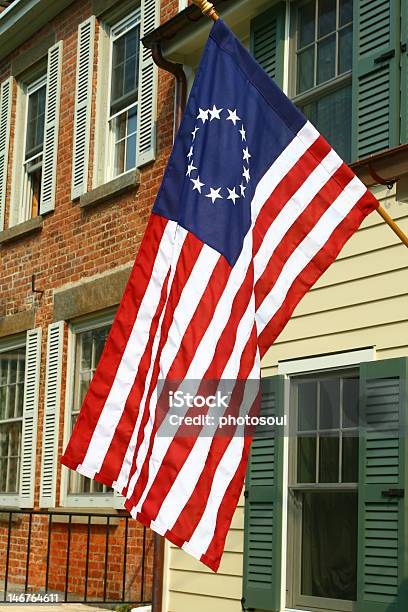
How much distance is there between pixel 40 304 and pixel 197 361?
7413 millimetres

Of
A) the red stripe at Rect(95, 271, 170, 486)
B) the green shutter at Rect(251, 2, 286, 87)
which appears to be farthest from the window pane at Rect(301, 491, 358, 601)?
the green shutter at Rect(251, 2, 286, 87)

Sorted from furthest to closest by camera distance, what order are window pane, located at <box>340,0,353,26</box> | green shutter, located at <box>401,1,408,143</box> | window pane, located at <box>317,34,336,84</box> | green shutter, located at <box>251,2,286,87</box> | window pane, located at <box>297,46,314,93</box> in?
1. green shutter, located at <box>251,2,286,87</box>
2. window pane, located at <box>297,46,314,93</box>
3. window pane, located at <box>317,34,336,84</box>
4. window pane, located at <box>340,0,353,26</box>
5. green shutter, located at <box>401,1,408,143</box>

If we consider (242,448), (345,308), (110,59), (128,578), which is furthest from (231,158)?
(110,59)

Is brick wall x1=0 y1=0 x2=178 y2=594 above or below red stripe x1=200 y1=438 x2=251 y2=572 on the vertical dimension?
above

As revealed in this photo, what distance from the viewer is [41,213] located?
1324 cm

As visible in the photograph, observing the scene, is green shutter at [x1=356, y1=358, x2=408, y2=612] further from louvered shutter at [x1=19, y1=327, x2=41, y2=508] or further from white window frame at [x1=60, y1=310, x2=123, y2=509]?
louvered shutter at [x1=19, y1=327, x2=41, y2=508]

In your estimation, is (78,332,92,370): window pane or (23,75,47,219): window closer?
(78,332,92,370): window pane

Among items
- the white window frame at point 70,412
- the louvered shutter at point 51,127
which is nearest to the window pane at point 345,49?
the white window frame at point 70,412

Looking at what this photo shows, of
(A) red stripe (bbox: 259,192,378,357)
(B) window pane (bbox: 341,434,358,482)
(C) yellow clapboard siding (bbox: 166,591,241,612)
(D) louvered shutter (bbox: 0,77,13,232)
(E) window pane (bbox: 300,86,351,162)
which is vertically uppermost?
(D) louvered shutter (bbox: 0,77,13,232)

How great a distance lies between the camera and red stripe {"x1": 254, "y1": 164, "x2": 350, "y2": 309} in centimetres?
596

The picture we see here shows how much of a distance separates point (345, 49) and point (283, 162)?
124 inches

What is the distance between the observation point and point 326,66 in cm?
912

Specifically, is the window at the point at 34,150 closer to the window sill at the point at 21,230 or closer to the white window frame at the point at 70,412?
the window sill at the point at 21,230

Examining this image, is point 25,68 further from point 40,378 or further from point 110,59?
point 40,378
